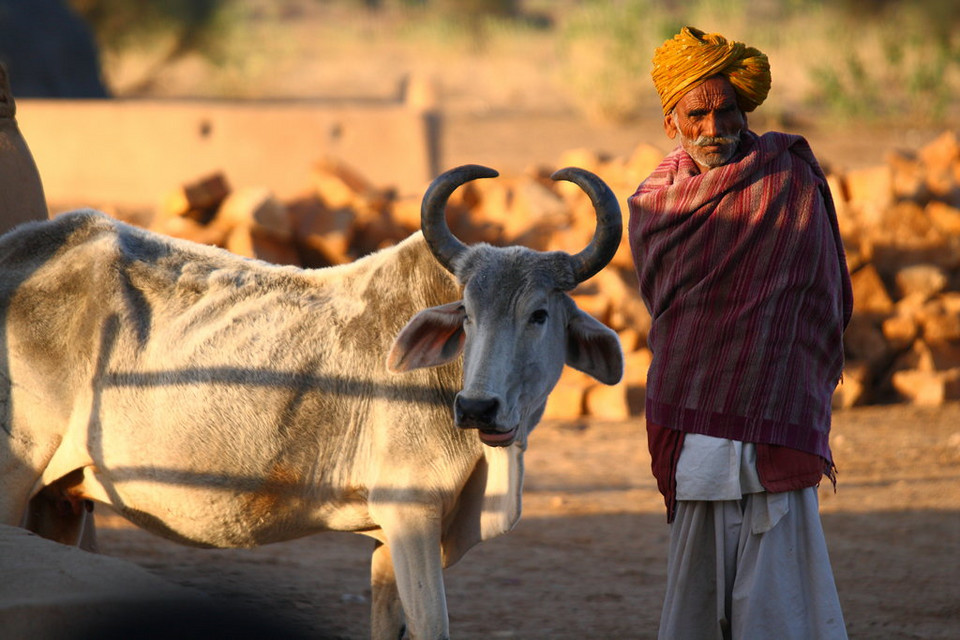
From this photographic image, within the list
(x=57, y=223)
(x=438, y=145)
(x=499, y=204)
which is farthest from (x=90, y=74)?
(x=57, y=223)

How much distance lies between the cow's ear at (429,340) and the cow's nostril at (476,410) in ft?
1.32

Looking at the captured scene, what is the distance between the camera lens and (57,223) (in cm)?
425

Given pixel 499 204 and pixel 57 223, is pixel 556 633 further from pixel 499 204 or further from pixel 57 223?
pixel 499 204

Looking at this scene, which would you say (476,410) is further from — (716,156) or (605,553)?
(605,553)

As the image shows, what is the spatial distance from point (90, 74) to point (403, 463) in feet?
48.1

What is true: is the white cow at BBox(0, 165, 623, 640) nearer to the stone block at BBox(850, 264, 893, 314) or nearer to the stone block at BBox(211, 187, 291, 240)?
the stone block at BBox(211, 187, 291, 240)

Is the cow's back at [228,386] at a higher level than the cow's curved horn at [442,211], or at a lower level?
lower

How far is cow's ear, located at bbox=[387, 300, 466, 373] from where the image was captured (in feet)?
12.4

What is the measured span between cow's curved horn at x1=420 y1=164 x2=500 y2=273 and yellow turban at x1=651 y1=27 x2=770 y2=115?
Answer: 2.17 ft

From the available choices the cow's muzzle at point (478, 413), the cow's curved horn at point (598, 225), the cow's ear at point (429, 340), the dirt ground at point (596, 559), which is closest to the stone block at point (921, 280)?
the dirt ground at point (596, 559)

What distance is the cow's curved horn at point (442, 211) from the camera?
3.77 m

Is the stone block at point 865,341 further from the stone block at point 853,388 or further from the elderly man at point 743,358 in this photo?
the elderly man at point 743,358

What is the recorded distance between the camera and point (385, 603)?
14.1ft

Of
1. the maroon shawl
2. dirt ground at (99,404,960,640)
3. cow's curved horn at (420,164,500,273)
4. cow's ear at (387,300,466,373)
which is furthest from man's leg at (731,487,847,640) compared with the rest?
dirt ground at (99,404,960,640)
